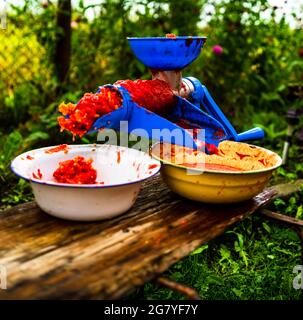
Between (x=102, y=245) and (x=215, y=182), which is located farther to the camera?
(x=215, y=182)

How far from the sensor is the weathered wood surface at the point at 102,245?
0.97 metres

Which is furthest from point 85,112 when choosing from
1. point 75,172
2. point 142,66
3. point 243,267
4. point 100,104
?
point 142,66

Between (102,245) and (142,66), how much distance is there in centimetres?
250

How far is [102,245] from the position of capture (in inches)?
44.7

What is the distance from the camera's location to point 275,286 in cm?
204

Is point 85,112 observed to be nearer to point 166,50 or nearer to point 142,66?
point 166,50

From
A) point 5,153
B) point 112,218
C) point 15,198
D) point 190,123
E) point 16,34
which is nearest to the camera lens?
point 112,218

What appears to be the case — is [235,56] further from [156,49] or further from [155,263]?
[155,263]

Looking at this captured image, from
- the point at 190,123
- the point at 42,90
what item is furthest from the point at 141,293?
the point at 42,90

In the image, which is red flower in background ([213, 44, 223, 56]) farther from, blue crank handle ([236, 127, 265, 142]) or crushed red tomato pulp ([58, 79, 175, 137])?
crushed red tomato pulp ([58, 79, 175, 137])

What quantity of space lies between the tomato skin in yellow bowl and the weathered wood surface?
49 mm

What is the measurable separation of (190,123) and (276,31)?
107 inches

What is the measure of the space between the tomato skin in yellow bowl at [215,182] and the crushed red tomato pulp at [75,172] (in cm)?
25

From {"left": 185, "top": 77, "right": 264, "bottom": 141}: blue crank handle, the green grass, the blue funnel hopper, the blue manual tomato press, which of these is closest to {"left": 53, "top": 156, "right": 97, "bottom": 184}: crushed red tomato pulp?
the blue manual tomato press
